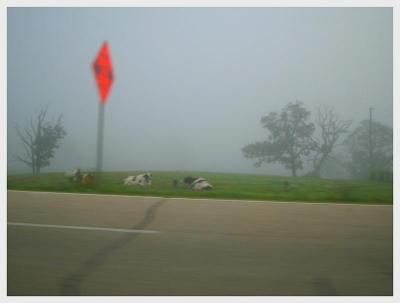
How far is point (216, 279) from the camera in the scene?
10.1ft

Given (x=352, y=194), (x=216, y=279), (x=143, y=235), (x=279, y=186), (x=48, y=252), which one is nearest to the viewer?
(x=216, y=279)

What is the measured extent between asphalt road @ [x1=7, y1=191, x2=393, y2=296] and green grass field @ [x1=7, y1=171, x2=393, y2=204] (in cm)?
124

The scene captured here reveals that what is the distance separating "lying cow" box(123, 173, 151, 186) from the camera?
8.76 metres

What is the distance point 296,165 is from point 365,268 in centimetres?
793

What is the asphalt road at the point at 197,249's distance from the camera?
9.74 ft

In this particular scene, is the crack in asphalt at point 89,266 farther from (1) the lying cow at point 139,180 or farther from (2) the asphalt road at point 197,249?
(1) the lying cow at point 139,180

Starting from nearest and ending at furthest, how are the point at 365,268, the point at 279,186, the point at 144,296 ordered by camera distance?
the point at 144,296 → the point at 365,268 → the point at 279,186

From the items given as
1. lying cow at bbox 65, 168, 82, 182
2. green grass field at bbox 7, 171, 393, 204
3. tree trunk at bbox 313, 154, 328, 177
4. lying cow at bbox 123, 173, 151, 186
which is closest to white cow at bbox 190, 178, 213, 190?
green grass field at bbox 7, 171, 393, 204

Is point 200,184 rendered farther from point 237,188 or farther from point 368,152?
point 368,152

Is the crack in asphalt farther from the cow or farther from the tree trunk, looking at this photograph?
the tree trunk

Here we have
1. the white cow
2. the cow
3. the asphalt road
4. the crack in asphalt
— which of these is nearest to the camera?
the crack in asphalt

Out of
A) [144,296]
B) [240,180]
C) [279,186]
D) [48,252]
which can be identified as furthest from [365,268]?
[240,180]

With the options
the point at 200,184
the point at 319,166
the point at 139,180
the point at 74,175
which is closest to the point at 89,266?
the point at 200,184

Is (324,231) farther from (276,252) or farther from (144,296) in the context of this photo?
(144,296)
